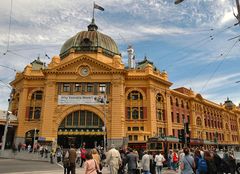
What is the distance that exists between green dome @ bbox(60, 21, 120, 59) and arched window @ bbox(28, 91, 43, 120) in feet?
34.6

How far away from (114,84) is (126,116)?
21.6 feet

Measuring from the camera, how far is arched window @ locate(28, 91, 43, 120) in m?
46.6

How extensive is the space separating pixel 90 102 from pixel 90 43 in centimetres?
1386

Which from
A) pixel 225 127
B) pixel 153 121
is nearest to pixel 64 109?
pixel 153 121

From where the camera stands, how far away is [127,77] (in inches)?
1900

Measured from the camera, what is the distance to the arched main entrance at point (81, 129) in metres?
43.4

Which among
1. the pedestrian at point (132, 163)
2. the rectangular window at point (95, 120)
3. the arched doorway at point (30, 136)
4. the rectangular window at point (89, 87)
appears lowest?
the pedestrian at point (132, 163)

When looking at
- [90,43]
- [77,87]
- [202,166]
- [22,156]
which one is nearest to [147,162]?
[202,166]

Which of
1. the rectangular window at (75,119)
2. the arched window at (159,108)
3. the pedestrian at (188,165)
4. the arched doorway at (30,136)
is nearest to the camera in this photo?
the pedestrian at (188,165)

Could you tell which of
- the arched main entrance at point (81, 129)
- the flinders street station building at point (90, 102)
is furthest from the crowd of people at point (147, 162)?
the arched main entrance at point (81, 129)

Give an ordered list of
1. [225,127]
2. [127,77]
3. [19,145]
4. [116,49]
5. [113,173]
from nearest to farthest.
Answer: [113,173] < [19,145] < [127,77] < [116,49] < [225,127]

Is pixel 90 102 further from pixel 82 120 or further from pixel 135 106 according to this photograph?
pixel 135 106

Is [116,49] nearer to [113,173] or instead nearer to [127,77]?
[127,77]

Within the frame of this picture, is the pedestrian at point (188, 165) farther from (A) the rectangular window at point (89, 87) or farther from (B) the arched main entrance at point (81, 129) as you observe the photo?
(A) the rectangular window at point (89, 87)
